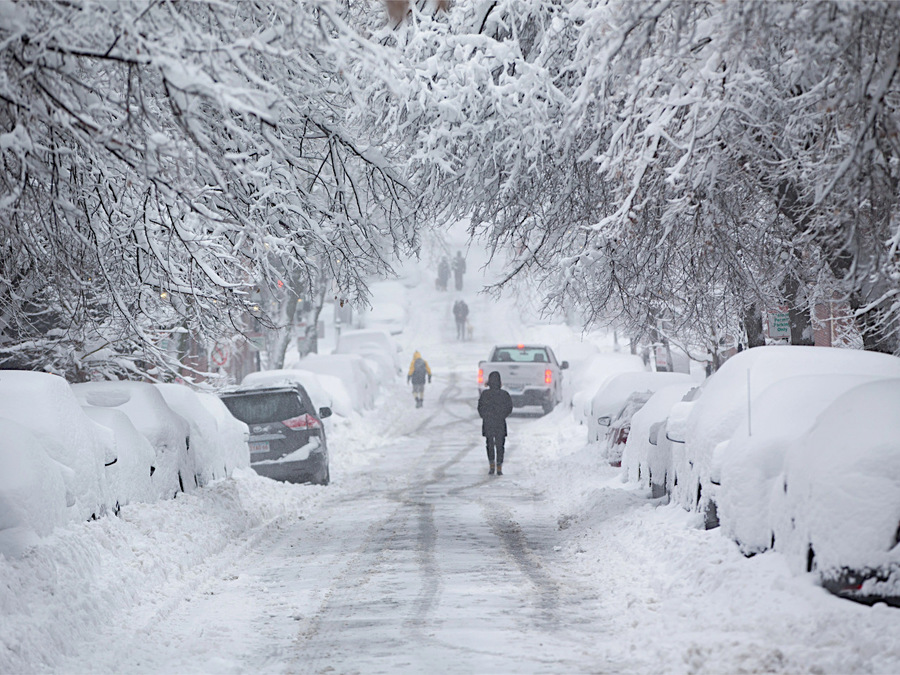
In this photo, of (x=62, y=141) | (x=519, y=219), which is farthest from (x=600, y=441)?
(x=62, y=141)

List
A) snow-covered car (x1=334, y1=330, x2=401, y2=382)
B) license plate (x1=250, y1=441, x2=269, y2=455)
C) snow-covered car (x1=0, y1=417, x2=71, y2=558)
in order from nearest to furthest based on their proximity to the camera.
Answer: snow-covered car (x1=0, y1=417, x2=71, y2=558)
license plate (x1=250, y1=441, x2=269, y2=455)
snow-covered car (x1=334, y1=330, x2=401, y2=382)

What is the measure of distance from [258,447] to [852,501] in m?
12.5

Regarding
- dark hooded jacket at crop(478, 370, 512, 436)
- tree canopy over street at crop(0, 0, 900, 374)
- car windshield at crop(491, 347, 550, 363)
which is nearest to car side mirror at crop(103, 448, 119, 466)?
tree canopy over street at crop(0, 0, 900, 374)

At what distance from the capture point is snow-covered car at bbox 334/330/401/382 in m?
45.7

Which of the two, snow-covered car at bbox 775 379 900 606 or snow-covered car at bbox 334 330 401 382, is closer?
snow-covered car at bbox 775 379 900 606

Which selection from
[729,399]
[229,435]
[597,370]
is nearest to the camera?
[729,399]

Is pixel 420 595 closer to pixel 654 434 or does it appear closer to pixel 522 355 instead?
pixel 654 434

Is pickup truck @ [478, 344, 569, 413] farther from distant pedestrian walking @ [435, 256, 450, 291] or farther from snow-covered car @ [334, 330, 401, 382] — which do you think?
distant pedestrian walking @ [435, 256, 450, 291]

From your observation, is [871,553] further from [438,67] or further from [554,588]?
[438,67]

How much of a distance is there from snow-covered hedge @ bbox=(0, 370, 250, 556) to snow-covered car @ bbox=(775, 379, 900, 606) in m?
5.09

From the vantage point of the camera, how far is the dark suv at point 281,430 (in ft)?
57.6

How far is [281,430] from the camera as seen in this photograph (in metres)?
17.6

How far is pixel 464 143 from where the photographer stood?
1146cm

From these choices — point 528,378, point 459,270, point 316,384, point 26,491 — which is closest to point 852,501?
point 26,491
